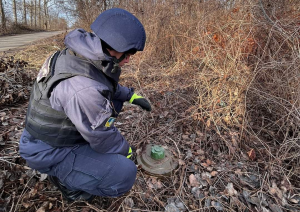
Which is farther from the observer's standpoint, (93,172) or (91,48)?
(93,172)

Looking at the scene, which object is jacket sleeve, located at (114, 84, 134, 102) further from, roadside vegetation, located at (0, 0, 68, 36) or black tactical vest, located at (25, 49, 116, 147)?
roadside vegetation, located at (0, 0, 68, 36)

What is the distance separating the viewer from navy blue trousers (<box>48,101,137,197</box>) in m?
1.46

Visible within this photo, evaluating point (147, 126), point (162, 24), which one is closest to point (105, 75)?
point (147, 126)

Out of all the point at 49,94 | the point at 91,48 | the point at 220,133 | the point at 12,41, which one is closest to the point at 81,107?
the point at 49,94

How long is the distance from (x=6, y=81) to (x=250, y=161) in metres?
4.04

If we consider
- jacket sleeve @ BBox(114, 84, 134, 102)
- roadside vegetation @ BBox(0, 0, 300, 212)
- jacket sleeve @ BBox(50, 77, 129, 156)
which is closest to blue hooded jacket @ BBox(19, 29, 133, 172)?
jacket sleeve @ BBox(50, 77, 129, 156)

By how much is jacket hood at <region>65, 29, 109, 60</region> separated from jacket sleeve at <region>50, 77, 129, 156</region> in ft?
0.62

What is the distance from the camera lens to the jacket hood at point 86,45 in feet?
4.09

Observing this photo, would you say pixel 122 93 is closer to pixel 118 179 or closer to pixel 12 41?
pixel 118 179

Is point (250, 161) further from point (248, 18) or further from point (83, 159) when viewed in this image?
point (248, 18)

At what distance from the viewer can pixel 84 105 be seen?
1.20 metres

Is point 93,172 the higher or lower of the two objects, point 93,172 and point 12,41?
the higher

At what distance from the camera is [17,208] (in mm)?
1547

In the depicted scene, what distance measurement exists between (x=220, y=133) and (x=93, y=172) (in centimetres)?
172
